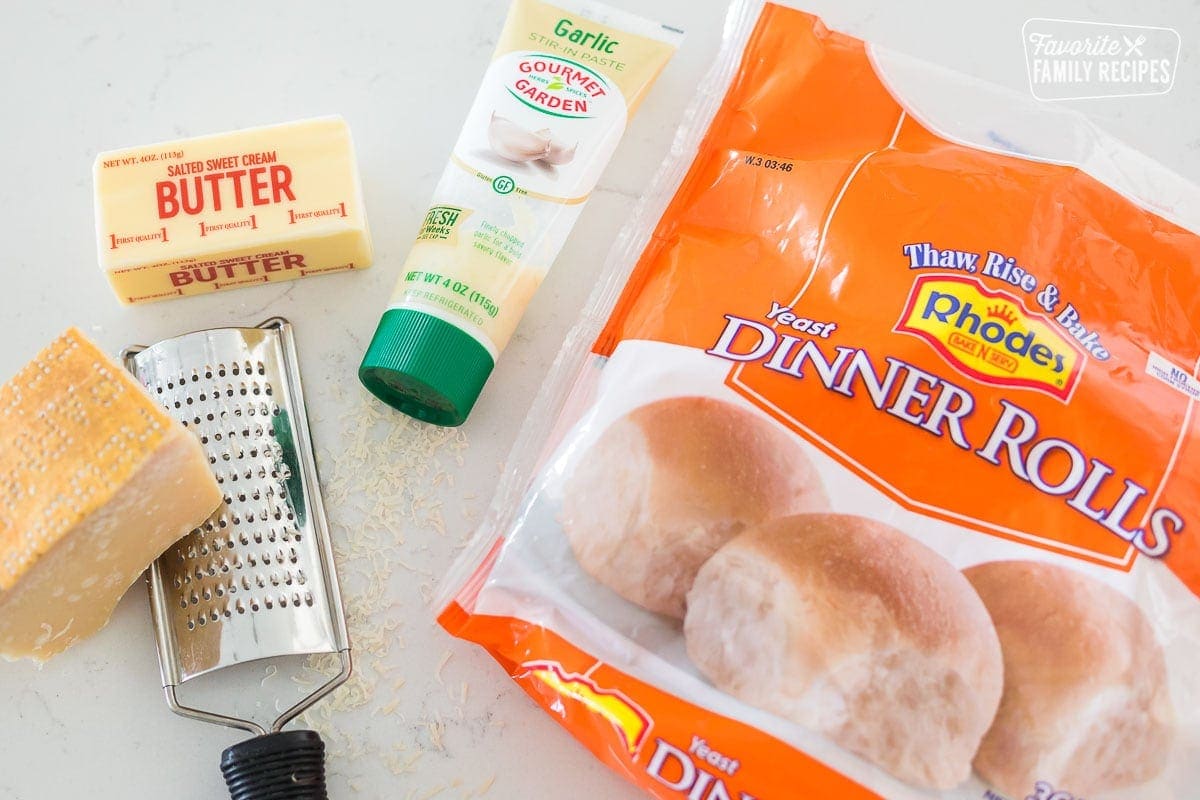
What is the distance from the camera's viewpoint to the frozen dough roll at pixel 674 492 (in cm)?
74

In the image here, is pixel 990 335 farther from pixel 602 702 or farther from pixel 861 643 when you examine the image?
pixel 602 702

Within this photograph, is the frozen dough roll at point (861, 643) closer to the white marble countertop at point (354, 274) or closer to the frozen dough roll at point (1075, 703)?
the frozen dough roll at point (1075, 703)

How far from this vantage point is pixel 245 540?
83cm

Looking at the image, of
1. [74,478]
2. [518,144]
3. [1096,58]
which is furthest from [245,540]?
[1096,58]

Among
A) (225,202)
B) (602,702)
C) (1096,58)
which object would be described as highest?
(1096,58)

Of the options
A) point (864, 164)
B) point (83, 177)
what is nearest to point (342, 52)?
point (83, 177)

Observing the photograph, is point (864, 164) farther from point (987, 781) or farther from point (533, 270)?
point (987, 781)

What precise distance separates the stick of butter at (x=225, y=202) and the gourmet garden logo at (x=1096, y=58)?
2.24 feet

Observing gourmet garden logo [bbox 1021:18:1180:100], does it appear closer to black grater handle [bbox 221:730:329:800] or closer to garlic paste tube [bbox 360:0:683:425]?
garlic paste tube [bbox 360:0:683:425]

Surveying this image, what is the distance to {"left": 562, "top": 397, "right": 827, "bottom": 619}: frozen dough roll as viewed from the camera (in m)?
0.74

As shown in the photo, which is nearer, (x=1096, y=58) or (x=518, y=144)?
(x=518, y=144)

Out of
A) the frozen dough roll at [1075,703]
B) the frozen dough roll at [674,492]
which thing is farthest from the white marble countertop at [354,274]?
the frozen dough roll at [1075,703]

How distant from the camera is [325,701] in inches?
32.6

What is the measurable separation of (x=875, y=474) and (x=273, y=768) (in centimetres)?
49
